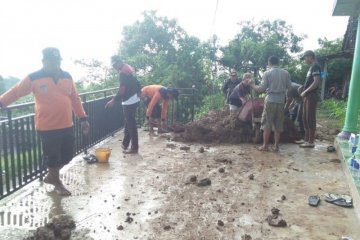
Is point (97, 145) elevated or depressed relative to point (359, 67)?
depressed

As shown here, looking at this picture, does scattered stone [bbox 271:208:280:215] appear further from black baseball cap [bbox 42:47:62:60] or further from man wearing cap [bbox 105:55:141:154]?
man wearing cap [bbox 105:55:141:154]

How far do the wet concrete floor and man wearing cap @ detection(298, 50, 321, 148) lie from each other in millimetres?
574

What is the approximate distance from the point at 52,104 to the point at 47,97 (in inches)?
3.7

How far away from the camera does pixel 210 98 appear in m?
13.1

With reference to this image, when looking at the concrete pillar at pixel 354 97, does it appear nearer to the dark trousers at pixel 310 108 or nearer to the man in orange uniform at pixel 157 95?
the dark trousers at pixel 310 108

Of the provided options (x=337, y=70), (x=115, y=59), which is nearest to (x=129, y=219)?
(x=115, y=59)

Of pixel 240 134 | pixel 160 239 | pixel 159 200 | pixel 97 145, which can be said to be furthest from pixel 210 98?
pixel 160 239

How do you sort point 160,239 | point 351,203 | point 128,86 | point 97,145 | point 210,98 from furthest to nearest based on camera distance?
point 210,98, point 97,145, point 128,86, point 351,203, point 160,239

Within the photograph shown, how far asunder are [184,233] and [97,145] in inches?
154

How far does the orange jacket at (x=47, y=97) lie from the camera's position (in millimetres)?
3578

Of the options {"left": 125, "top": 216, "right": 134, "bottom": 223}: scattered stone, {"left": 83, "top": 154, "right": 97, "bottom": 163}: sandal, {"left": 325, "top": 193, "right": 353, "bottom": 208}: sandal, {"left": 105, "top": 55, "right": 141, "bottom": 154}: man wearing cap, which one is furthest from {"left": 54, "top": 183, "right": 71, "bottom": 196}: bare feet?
{"left": 325, "top": 193, "right": 353, "bottom": 208}: sandal

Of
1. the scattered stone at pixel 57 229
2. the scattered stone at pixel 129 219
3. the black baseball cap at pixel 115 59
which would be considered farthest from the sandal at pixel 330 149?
the scattered stone at pixel 57 229

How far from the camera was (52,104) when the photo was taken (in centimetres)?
378

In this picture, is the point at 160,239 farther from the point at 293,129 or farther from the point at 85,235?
the point at 293,129
